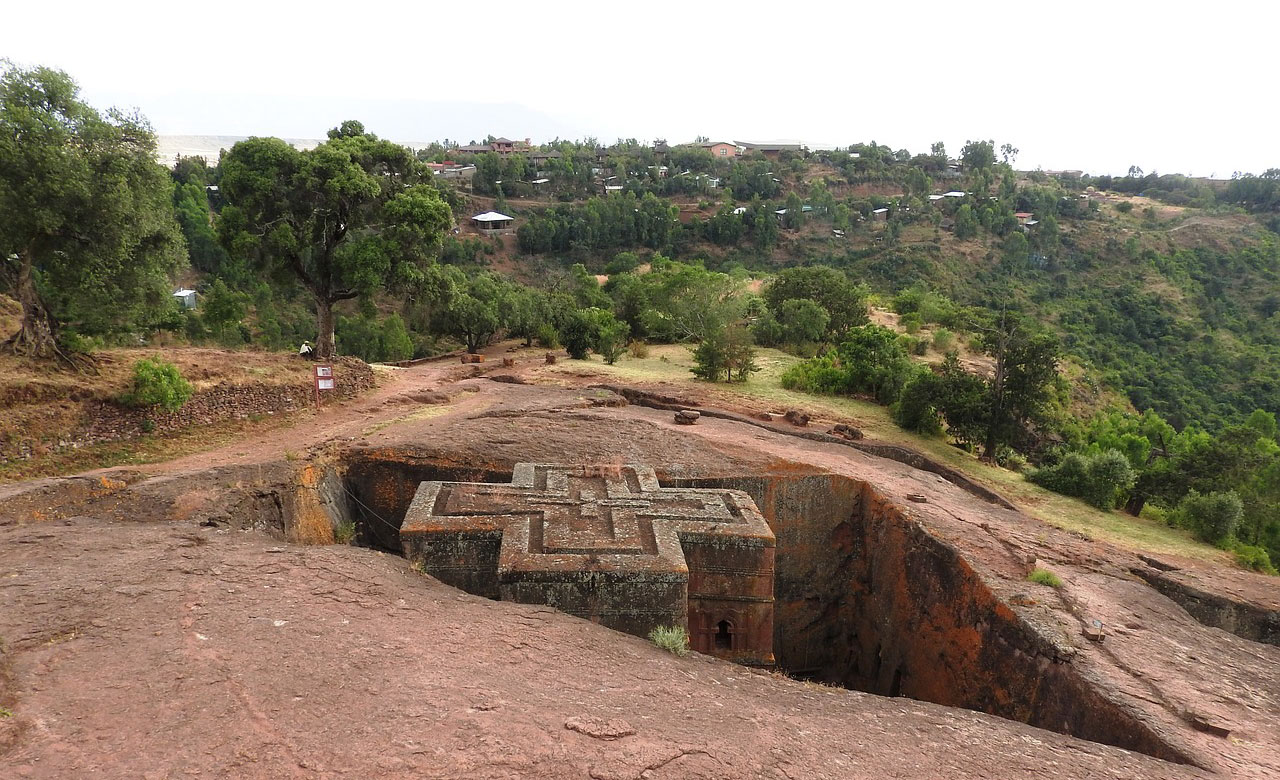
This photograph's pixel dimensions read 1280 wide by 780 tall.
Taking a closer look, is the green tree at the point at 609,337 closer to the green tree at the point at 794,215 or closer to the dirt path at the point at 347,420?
the dirt path at the point at 347,420

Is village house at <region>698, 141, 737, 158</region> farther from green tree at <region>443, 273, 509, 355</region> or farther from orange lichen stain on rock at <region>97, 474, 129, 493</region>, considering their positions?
orange lichen stain on rock at <region>97, 474, 129, 493</region>

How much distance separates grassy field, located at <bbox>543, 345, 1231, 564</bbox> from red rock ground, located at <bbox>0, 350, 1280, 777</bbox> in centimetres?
413

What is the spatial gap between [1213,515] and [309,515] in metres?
16.3

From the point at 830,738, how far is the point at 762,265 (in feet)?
179

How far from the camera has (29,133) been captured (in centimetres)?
1059

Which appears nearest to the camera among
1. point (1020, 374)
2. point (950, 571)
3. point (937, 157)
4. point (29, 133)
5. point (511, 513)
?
point (511, 513)

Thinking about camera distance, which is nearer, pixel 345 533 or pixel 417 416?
pixel 345 533

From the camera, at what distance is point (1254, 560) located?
12086 millimetres

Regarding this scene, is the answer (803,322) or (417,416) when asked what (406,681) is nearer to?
(417,416)

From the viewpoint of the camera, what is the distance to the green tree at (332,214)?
1577 cm

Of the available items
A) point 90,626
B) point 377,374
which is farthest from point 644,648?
point 377,374

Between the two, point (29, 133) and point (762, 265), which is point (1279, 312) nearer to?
point (762, 265)

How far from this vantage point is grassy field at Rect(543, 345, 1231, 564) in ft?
40.5

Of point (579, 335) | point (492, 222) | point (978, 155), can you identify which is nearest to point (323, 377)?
point (579, 335)
